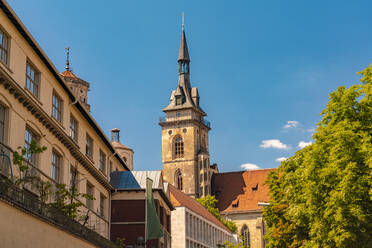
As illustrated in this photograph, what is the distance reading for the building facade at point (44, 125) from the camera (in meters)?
20.5

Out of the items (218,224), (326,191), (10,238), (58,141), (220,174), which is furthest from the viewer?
(220,174)

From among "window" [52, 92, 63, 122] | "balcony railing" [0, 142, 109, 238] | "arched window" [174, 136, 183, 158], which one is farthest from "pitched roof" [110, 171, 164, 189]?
"arched window" [174, 136, 183, 158]

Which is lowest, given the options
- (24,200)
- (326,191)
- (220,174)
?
(24,200)

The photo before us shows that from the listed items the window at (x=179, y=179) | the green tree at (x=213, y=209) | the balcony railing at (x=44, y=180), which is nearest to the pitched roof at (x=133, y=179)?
the balcony railing at (x=44, y=180)

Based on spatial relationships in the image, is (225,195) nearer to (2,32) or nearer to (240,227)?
(240,227)

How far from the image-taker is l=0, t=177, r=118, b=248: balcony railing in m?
12.9

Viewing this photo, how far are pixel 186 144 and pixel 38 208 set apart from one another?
84.2m

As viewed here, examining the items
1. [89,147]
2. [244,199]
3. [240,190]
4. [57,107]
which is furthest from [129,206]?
[240,190]

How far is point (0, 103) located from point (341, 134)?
591 inches

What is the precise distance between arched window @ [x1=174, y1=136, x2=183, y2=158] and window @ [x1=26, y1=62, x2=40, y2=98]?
7541cm

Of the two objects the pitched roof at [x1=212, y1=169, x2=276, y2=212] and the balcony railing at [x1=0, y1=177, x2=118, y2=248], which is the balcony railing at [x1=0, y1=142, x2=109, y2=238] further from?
the pitched roof at [x1=212, y1=169, x2=276, y2=212]

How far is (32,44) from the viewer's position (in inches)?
902

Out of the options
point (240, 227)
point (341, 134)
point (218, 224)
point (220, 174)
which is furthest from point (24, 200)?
point (220, 174)

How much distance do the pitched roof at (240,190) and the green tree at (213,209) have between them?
350 cm
